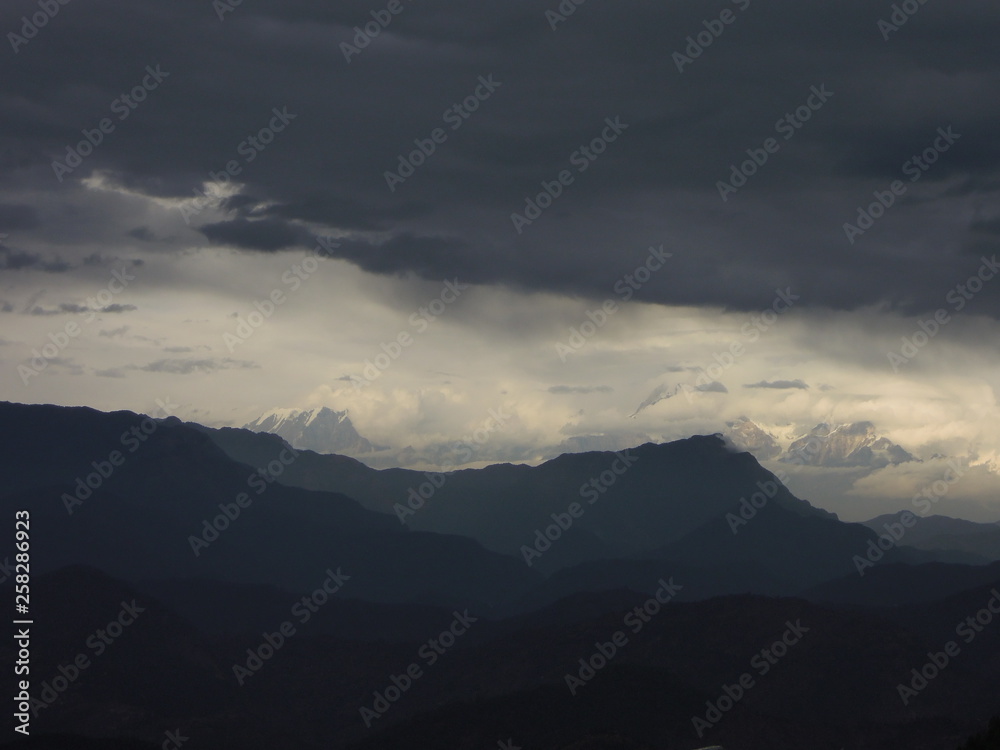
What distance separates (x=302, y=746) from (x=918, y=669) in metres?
120

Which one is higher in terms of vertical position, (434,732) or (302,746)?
(434,732)

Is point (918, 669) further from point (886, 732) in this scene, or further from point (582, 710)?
point (582, 710)

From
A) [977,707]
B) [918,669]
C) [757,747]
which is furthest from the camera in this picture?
[918,669]

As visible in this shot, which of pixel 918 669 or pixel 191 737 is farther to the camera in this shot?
pixel 918 669

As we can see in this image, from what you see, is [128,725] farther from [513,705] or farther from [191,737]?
[513,705]

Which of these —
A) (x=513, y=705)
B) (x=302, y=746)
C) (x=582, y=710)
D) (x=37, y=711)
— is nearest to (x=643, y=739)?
(x=582, y=710)

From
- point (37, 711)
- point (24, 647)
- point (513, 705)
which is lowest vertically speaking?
point (37, 711)

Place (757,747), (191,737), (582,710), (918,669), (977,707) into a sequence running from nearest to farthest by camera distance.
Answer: (757,747), (582,710), (191,737), (977,707), (918,669)

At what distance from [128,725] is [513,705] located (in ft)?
229

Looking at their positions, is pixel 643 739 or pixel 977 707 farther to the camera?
pixel 977 707

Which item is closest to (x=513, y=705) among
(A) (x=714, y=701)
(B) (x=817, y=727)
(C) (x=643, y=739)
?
(C) (x=643, y=739)

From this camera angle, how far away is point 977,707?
183 metres

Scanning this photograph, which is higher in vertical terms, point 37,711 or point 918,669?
point 918,669

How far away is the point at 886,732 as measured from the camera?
150 m
